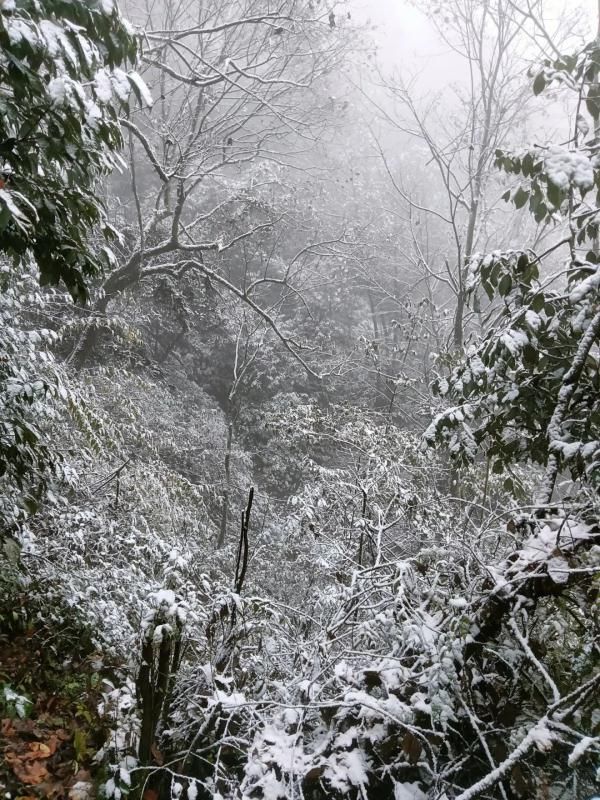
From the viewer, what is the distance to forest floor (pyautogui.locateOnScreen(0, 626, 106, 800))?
2.82 meters

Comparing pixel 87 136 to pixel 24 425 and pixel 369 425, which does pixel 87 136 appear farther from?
pixel 369 425

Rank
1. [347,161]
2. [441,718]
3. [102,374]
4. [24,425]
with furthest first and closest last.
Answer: [347,161] < [102,374] < [24,425] < [441,718]

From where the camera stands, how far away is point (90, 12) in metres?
2.33

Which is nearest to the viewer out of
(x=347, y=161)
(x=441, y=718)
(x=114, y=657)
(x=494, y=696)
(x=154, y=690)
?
(x=441, y=718)

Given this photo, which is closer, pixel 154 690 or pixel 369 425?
pixel 154 690

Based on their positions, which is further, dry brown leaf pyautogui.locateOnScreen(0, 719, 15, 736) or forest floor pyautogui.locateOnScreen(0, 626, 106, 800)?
dry brown leaf pyautogui.locateOnScreen(0, 719, 15, 736)

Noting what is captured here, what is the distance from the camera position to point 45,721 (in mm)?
3385

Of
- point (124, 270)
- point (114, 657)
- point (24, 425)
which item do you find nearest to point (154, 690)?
point (24, 425)

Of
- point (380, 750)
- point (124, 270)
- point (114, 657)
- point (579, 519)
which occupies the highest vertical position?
point (124, 270)

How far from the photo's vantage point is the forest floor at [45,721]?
2.82m

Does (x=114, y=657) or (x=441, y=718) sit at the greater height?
(x=441, y=718)

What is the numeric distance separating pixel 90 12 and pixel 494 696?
338 centimetres

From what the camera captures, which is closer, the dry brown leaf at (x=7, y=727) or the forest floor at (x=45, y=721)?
the forest floor at (x=45, y=721)

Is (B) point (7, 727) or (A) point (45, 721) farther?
(A) point (45, 721)
